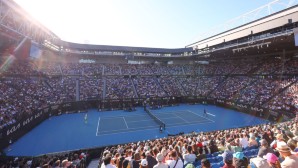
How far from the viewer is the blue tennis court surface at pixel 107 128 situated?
18.2 meters

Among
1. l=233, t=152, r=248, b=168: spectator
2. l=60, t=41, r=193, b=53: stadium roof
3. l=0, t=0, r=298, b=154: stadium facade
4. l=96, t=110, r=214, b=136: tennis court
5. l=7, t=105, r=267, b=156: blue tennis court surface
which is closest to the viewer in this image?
l=233, t=152, r=248, b=168: spectator

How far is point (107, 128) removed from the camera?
24.0 meters

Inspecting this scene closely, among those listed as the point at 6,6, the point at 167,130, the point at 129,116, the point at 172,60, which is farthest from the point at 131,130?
the point at 172,60

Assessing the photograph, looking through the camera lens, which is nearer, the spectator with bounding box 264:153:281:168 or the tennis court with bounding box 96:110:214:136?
the spectator with bounding box 264:153:281:168

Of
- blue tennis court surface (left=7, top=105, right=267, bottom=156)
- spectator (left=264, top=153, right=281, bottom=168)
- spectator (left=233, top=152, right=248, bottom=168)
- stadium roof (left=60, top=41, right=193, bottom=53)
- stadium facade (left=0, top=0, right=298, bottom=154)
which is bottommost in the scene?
blue tennis court surface (left=7, top=105, right=267, bottom=156)

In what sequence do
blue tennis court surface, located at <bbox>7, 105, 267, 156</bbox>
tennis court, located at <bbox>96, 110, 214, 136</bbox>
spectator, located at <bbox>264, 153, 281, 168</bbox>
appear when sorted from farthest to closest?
tennis court, located at <bbox>96, 110, 214, 136</bbox>, blue tennis court surface, located at <bbox>7, 105, 267, 156</bbox>, spectator, located at <bbox>264, 153, 281, 168</bbox>

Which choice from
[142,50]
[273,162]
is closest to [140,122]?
[273,162]

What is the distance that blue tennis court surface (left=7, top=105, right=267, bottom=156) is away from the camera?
18156mm

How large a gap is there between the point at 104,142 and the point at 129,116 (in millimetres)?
11600

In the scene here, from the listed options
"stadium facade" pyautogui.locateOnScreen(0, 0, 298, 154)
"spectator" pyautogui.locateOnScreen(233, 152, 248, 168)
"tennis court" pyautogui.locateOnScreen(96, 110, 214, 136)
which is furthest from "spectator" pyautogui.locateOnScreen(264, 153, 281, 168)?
"stadium facade" pyautogui.locateOnScreen(0, 0, 298, 154)

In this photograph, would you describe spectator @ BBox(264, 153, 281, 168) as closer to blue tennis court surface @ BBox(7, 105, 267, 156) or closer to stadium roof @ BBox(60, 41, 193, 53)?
blue tennis court surface @ BBox(7, 105, 267, 156)

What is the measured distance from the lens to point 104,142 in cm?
1898

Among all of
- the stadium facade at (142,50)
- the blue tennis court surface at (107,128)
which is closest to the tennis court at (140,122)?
the blue tennis court surface at (107,128)

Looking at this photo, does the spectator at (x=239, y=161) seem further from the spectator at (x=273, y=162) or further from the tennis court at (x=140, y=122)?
the tennis court at (x=140, y=122)
